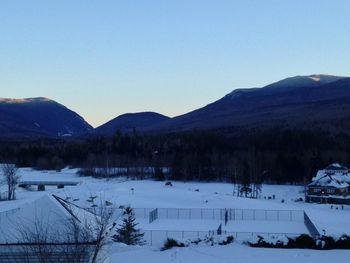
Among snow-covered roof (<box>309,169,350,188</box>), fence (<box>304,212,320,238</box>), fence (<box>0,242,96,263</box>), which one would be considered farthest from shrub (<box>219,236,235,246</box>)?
snow-covered roof (<box>309,169,350,188</box>)

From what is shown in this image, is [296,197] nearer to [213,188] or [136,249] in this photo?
[213,188]

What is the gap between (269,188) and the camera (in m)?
68.0

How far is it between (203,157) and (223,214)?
42.1 m

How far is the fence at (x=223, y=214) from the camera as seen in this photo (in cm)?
3944

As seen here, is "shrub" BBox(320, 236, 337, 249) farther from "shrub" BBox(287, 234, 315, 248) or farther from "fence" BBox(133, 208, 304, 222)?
"fence" BBox(133, 208, 304, 222)

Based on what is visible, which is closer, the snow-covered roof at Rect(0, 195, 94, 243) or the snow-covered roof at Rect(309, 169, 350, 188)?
the snow-covered roof at Rect(0, 195, 94, 243)

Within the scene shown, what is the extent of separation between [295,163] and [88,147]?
52183 millimetres

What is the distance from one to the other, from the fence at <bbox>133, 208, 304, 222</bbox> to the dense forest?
52.7 ft

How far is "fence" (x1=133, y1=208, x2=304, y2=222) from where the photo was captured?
129ft

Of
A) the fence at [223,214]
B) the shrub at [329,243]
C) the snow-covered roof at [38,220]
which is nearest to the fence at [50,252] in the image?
the snow-covered roof at [38,220]

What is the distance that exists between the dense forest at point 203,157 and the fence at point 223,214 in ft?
52.7

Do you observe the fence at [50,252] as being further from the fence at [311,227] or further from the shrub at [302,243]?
the fence at [311,227]

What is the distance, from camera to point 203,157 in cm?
8281

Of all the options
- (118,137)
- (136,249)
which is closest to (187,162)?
(118,137)
